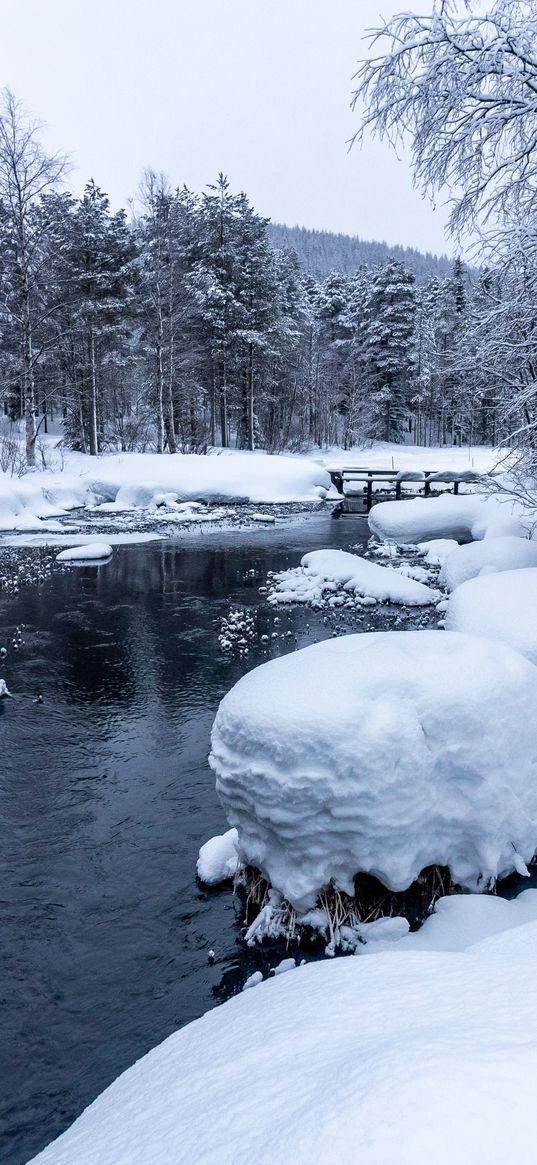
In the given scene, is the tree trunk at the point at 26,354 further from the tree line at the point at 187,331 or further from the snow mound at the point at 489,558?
the snow mound at the point at 489,558

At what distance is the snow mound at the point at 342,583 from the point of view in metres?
12.8

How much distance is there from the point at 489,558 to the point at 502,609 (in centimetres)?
546

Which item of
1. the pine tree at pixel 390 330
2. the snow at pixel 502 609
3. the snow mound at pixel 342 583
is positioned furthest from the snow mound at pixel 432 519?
the pine tree at pixel 390 330

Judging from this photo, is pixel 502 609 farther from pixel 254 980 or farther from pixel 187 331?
pixel 187 331

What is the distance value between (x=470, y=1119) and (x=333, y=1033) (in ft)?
2.98

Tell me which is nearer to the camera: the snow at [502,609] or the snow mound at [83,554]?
the snow at [502,609]

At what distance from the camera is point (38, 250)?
25000 millimetres

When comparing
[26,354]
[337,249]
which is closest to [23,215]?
[26,354]

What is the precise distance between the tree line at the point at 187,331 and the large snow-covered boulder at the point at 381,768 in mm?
14442

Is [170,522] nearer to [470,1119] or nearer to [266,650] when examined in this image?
[266,650]

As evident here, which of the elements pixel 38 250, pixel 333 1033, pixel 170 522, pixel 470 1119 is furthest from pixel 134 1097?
pixel 38 250

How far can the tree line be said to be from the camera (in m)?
25.5

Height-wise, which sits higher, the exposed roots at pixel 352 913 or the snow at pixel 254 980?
the exposed roots at pixel 352 913

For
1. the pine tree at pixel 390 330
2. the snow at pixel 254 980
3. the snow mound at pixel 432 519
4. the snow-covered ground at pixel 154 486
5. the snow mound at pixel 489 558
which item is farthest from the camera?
the pine tree at pixel 390 330
